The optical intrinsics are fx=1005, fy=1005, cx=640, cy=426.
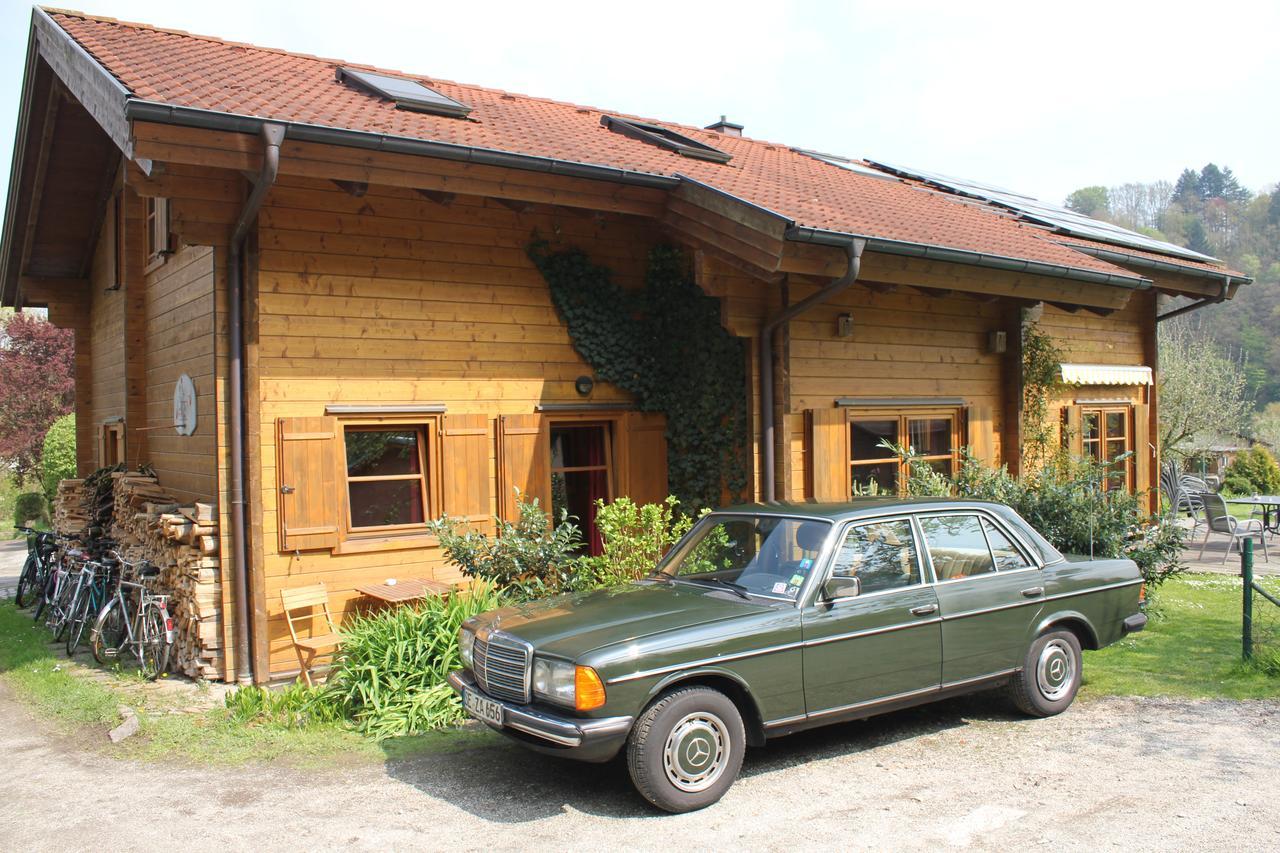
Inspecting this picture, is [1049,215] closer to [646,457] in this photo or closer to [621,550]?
[646,457]

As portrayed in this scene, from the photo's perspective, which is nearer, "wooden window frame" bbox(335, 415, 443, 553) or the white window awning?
"wooden window frame" bbox(335, 415, 443, 553)

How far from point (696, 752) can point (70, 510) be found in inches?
403

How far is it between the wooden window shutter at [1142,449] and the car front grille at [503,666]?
37.2 feet

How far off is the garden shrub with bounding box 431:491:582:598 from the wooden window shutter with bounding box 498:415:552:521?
4.18 feet

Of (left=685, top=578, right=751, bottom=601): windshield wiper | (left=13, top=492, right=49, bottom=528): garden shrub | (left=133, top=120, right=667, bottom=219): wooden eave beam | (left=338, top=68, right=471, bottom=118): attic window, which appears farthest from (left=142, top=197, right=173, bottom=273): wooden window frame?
(left=13, top=492, right=49, bottom=528): garden shrub

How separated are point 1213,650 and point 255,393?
818 centimetres

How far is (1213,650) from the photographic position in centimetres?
841

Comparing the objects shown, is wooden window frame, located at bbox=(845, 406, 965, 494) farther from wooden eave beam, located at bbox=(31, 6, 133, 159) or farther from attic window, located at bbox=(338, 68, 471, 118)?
wooden eave beam, located at bbox=(31, 6, 133, 159)

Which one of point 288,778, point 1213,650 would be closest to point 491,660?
point 288,778

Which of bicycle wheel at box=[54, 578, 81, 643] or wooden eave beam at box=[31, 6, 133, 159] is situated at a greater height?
wooden eave beam at box=[31, 6, 133, 159]

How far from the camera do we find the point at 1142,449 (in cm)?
1409

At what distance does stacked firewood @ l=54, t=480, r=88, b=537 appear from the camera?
11.9 metres

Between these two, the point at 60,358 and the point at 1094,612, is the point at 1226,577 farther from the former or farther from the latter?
the point at 60,358

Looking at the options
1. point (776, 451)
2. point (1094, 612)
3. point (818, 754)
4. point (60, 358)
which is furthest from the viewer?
point (60, 358)
